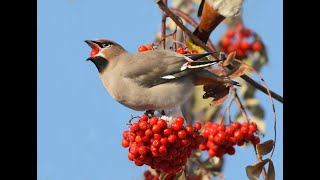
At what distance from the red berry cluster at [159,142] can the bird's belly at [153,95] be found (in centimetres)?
19

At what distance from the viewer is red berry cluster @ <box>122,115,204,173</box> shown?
3488 mm

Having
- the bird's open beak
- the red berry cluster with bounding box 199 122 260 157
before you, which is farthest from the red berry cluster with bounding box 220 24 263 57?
the bird's open beak

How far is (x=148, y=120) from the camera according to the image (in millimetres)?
3574

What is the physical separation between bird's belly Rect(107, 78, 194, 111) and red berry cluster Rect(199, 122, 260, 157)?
80 centimetres

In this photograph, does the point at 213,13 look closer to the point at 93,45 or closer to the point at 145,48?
the point at 145,48

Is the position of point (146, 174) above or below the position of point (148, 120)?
below

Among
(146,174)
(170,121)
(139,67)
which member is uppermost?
(139,67)

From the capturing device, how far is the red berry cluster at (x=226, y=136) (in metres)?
4.57

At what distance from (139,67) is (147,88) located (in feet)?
0.42
